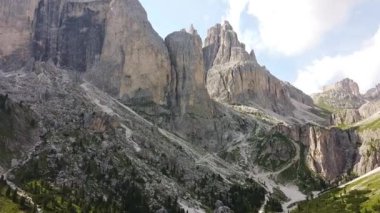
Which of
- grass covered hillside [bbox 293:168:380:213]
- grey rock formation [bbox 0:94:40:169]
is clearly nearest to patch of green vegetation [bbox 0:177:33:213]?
grey rock formation [bbox 0:94:40:169]

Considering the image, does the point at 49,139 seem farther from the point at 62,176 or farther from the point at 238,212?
the point at 238,212

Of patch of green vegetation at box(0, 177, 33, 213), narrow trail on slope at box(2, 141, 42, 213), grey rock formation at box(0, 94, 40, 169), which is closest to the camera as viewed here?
patch of green vegetation at box(0, 177, 33, 213)

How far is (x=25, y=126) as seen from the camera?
19512 cm

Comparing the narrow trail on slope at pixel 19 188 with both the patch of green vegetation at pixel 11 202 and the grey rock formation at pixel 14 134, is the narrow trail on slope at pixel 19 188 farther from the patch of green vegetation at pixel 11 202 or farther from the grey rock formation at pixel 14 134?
the patch of green vegetation at pixel 11 202

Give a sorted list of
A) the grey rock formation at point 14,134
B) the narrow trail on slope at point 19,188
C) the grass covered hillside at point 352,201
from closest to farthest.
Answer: the narrow trail on slope at point 19,188 < the grass covered hillside at point 352,201 < the grey rock formation at point 14,134

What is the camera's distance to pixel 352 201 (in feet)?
547

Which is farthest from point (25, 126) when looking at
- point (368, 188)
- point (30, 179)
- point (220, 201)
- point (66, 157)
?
point (368, 188)

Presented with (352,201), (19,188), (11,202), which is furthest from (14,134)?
(352,201)

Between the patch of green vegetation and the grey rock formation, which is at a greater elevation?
the grey rock formation

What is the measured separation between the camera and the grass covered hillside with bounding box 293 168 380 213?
154m

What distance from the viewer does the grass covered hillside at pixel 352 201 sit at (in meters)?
154

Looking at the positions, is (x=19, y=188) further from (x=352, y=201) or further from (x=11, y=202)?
(x=352, y=201)

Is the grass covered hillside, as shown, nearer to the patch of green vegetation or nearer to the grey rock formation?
the patch of green vegetation

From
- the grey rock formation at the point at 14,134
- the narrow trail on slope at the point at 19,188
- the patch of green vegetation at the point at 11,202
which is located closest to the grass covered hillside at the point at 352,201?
the narrow trail on slope at the point at 19,188
